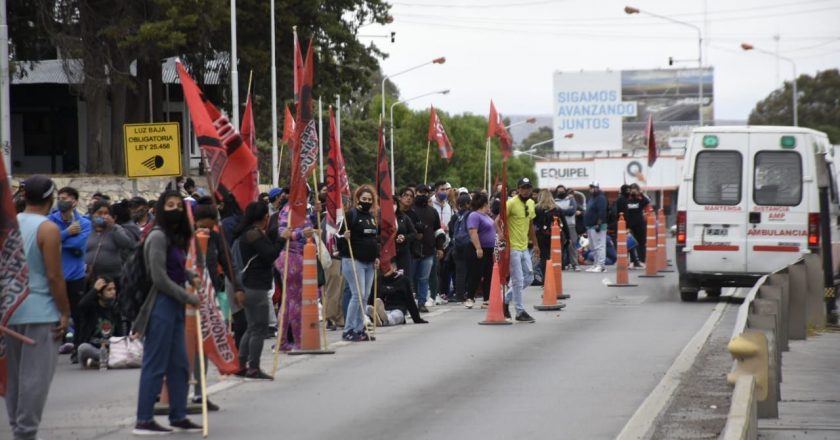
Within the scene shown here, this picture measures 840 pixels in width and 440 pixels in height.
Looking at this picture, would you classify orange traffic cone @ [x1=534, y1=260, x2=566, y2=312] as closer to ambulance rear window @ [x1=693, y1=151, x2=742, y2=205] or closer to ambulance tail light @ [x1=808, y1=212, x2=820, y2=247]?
ambulance rear window @ [x1=693, y1=151, x2=742, y2=205]

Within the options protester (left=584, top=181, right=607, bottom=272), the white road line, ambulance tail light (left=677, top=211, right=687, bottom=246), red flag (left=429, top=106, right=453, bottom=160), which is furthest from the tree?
the white road line

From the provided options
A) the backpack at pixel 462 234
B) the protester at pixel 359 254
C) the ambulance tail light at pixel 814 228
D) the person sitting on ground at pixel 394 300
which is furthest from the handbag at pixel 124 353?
the ambulance tail light at pixel 814 228

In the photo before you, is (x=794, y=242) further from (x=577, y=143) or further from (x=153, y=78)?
(x=577, y=143)

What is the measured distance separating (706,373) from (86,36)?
27.3 meters

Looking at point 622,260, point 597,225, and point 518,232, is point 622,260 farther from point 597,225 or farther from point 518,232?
point 518,232

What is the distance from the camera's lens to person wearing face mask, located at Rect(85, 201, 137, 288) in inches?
586

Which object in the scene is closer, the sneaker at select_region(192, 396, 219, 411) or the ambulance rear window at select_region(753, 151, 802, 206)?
the sneaker at select_region(192, 396, 219, 411)

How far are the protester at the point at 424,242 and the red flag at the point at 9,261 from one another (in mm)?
12129

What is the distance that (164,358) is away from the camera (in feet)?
31.6

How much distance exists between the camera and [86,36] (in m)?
36.9

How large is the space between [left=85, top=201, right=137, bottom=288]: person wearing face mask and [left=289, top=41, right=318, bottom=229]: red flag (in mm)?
1844

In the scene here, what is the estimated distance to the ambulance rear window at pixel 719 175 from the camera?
20.8 meters

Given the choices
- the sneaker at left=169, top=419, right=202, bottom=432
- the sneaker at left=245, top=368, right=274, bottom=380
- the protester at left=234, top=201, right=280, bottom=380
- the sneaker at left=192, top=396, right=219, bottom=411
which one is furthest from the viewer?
the sneaker at left=245, top=368, right=274, bottom=380

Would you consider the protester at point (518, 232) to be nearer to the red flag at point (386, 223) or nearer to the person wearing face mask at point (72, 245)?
the red flag at point (386, 223)
